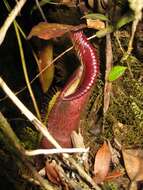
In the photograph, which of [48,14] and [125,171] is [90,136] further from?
[48,14]

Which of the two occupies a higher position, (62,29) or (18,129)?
(62,29)

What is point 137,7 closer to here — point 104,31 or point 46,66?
point 104,31

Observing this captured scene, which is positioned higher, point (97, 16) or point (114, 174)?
point (97, 16)

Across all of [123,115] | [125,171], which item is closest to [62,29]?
[123,115]

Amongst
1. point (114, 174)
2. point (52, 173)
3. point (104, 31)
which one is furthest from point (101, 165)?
point (104, 31)

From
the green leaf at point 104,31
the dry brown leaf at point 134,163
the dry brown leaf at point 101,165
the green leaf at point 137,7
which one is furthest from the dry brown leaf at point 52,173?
the green leaf at point 137,7

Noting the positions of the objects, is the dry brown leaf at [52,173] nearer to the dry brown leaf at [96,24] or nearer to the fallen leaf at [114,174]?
the fallen leaf at [114,174]

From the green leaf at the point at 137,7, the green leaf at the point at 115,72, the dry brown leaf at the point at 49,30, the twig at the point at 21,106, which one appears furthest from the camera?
the green leaf at the point at 115,72
